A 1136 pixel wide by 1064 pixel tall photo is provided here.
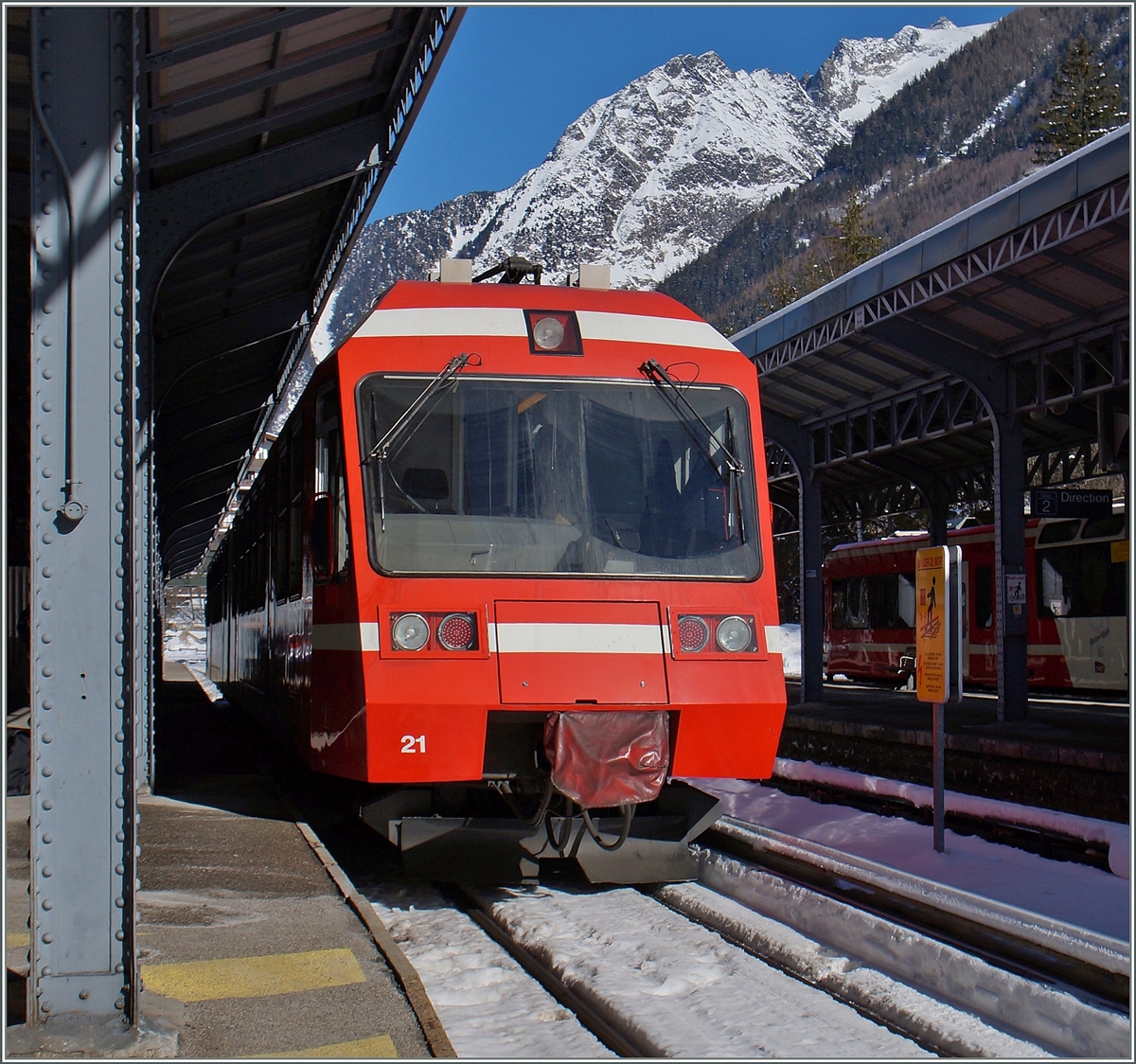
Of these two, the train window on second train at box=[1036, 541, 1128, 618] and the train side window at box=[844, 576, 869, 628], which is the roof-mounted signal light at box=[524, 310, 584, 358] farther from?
the train side window at box=[844, 576, 869, 628]

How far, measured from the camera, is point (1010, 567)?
15.3m

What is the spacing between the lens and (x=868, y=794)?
11.3 meters

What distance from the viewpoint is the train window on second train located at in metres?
19.2

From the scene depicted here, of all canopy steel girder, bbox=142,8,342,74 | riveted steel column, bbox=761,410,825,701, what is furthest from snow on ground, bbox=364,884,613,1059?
riveted steel column, bbox=761,410,825,701

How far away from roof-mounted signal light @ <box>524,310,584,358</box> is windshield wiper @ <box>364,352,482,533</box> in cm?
Answer: 36

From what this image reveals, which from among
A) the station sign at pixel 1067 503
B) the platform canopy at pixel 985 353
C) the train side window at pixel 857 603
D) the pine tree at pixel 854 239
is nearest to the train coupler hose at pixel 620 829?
the platform canopy at pixel 985 353

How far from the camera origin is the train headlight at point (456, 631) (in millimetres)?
6203

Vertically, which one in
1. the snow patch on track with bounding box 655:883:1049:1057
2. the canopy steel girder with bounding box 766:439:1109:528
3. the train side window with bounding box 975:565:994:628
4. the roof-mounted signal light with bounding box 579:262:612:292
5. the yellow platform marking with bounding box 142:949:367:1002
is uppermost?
the canopy steel girder with bounding box 766:439:1109:528

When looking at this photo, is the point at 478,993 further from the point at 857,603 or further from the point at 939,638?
the point at 857,603

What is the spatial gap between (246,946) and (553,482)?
2694 mm

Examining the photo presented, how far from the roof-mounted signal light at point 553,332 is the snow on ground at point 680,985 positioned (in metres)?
2.99

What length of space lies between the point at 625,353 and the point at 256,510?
5.96 metres

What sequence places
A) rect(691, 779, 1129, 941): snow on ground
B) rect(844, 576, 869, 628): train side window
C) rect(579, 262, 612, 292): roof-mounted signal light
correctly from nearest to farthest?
rect(691, 779, 1129, 941): snow on ground, rect(579, 262, 612, 292): roof-mounted signal light, rect(844, 576, 869, 628): train side window

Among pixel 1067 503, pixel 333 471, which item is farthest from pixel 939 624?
pixel 1067 503
